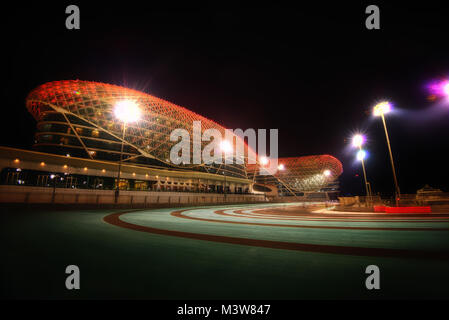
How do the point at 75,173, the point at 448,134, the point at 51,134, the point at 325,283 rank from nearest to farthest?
the point at 325,283, the point at 75,173, the point at 51,134, the point at 448,134

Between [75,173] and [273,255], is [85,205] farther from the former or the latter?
[273,255]

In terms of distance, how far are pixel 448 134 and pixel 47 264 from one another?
304 ft

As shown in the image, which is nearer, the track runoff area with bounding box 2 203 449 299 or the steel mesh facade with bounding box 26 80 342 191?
the track runoff area with bounding box 2 203 449 299

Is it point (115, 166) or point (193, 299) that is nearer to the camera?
point (193, 299)

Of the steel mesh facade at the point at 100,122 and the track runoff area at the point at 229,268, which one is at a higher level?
the steel mesh facade at the point at 100,122

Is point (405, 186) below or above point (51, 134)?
below

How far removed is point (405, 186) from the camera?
72062mm

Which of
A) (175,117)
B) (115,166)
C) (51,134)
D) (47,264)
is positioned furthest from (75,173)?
(47,264)

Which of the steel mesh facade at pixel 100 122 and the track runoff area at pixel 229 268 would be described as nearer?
the track runoff area at pixel 229 268

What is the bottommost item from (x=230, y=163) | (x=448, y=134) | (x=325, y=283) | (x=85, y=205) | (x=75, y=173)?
Answer: (x=85, y=205)

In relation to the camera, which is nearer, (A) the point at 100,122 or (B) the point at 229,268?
(B) the point at 229,268

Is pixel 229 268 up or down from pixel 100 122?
down

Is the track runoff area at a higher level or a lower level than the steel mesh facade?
lower
